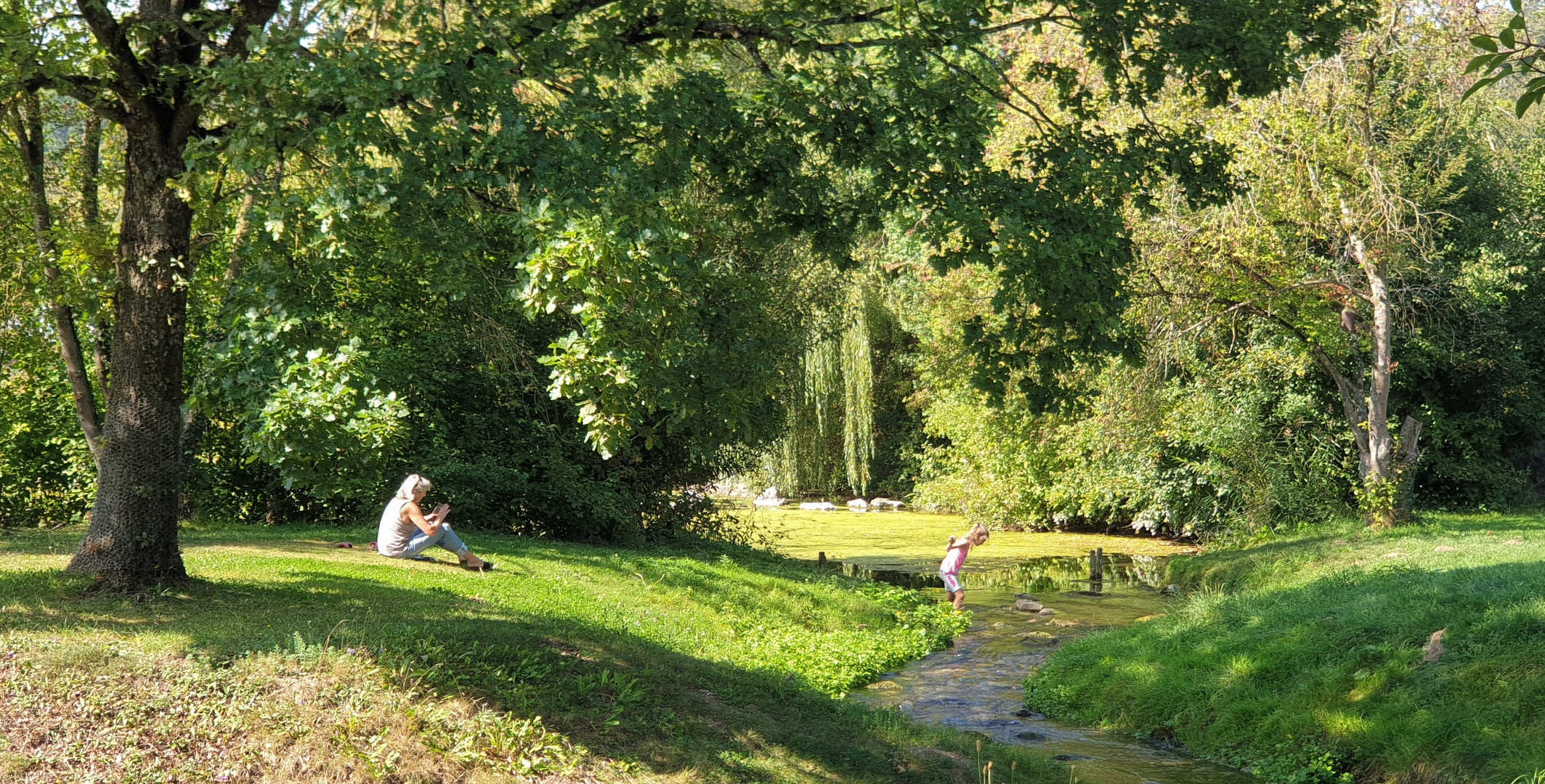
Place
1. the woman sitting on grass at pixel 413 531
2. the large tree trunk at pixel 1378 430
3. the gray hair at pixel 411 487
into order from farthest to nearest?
the large tree trunk at pixel 1378 430, the gray hair at pixel 411 487, the woman sitting on grass at pixel 413 531

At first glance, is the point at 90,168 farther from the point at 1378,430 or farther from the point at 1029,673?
the point at 1378,430

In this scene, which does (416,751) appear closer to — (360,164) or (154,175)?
(360,164)

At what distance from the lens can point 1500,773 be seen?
792 cm

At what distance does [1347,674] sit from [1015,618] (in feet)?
22.5

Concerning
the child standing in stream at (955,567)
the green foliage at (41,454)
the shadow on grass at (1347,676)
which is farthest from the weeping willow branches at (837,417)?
the shadow on grass at (1347,676)

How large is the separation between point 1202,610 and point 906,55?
8.01m

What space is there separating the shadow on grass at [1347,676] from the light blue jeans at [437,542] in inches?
268

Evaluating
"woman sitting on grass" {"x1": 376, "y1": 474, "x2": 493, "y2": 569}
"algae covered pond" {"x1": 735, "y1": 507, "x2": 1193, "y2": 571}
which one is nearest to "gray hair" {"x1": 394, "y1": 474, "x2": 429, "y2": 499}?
"woman sitting on grass" {"x1": 376, "y1": 474, "x2": 493, "y2": 569}

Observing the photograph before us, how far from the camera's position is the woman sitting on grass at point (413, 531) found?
12695mm

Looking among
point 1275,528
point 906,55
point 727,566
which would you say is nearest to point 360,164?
point 906,55

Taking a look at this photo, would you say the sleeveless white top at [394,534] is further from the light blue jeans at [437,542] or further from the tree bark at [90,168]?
the tree bark at [90,168]

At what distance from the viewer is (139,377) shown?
8.71 m

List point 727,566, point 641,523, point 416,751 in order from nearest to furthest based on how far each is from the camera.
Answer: point 416,751
point 727,566
point 641,523

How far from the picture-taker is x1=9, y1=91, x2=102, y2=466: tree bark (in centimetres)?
1013
